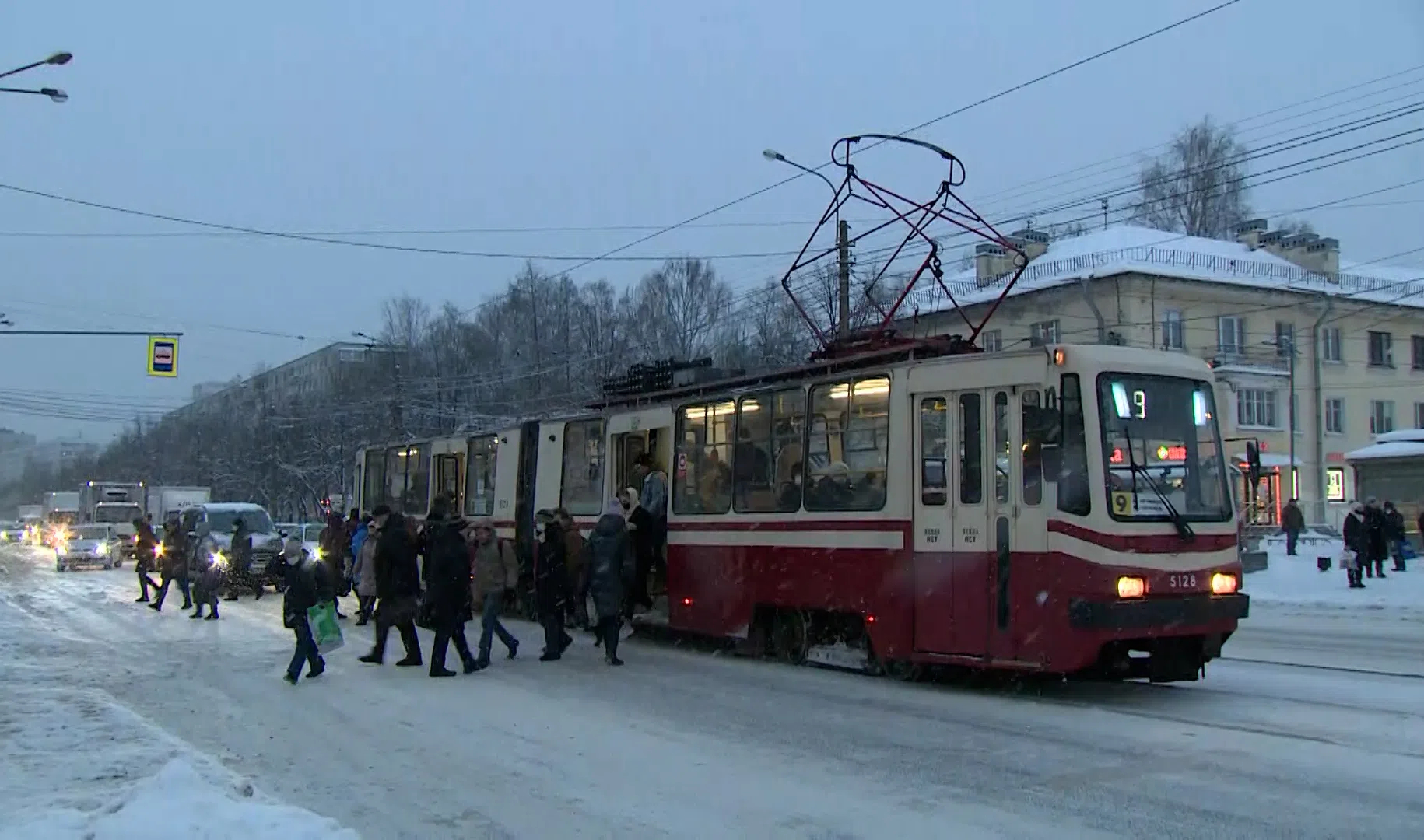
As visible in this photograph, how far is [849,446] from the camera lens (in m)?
12.9

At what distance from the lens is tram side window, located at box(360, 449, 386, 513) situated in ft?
88.8

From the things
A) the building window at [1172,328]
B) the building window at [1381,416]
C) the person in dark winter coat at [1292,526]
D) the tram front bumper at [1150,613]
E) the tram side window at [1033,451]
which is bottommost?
the tram front bumper at [1150,613]

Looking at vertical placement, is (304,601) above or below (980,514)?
below

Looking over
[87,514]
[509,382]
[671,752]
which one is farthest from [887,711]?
[87,514]

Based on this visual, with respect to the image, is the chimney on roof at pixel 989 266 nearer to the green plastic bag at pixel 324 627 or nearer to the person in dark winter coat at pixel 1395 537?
the person in dark winter coat at pixel 1395 537

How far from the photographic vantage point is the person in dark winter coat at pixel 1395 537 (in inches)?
1049

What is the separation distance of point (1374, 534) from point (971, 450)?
1738 centimetres

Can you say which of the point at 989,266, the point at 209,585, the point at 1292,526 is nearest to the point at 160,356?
the point at 209,585

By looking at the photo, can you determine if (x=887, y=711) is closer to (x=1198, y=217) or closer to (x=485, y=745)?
(x=485, y=745)

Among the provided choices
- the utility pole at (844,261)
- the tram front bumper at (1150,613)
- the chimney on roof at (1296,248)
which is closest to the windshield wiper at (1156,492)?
the tram front bumper at (1150,613)

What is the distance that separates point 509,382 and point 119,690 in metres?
39.7

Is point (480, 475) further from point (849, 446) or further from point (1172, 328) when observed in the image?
point (1172, 328)

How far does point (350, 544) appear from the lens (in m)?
20.7

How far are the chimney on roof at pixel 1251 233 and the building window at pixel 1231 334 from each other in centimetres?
447
